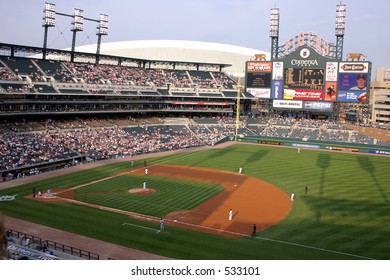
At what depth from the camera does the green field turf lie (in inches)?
872

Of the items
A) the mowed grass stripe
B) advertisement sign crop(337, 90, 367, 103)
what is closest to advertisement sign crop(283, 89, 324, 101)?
advertisement sign crop(337, 90, 367, 103)

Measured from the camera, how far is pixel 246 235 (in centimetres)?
2488

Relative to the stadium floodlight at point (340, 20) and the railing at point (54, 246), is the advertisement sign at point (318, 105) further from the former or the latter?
the railing at point (54, 246)

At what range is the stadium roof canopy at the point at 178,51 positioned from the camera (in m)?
125

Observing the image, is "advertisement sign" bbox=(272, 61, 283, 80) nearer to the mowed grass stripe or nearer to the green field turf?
the green field turf

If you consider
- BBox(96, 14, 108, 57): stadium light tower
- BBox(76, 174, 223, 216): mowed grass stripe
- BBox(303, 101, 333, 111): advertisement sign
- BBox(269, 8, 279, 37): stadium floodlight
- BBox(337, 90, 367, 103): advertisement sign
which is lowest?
BBox(76, 174, 223, 216): mowed grass stripe

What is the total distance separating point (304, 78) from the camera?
78500 millimetres

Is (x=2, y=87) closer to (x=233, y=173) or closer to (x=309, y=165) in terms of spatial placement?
(x=233, y=173)

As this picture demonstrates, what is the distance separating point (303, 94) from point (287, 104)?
3967 millimetres

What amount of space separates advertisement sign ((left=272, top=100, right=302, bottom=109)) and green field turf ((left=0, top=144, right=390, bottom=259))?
33.9 m

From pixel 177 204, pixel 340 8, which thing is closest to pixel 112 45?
pixel 340 8

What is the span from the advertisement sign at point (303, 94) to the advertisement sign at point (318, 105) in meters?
0.93

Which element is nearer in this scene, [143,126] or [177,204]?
[177,204]

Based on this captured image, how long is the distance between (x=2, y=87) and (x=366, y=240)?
153 feet
